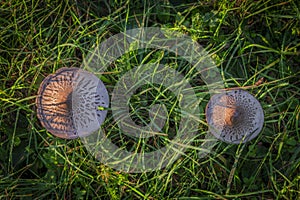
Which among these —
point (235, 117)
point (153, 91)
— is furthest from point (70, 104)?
point (235, 117)

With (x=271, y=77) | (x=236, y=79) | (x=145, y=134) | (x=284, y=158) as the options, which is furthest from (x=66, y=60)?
(x=284, y=158)

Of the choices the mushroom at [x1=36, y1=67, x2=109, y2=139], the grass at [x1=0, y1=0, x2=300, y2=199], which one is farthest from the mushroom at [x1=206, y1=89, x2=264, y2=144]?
the mushroom at [x1=36, y1=67, x2=109, y2=139]

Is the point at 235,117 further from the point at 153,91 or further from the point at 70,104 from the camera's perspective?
the point at 70,104

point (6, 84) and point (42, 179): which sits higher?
point (6, 84)

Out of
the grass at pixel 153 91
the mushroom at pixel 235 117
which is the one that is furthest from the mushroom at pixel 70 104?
the mushroom at pixel 235 117

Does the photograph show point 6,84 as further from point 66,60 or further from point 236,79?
point 236,79

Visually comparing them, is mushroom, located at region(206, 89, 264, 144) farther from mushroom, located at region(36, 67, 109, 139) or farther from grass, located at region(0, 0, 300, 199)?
mushroom, located at region(36, 67, 109, 139)
